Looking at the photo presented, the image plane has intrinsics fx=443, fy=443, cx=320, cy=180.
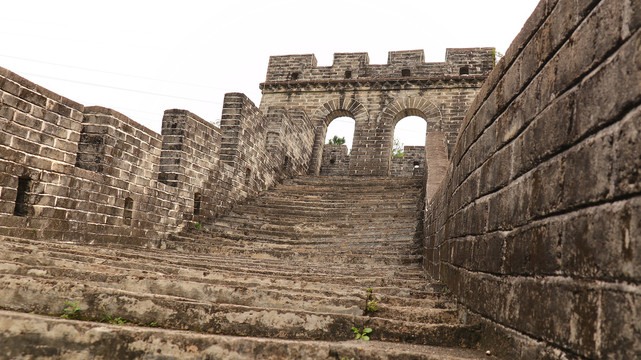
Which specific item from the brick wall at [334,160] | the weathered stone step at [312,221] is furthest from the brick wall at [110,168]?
the brick wall at [334,160]

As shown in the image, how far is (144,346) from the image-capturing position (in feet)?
7.92

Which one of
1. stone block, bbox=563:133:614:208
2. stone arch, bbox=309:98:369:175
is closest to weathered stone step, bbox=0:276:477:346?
stone block, bbox=563:133:614:208

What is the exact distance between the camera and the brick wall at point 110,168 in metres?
5.35

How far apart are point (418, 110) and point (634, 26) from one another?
16.5 metres

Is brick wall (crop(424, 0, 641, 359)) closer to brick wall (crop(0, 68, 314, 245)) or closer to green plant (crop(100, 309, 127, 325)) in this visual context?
green plant (crop(100, 309, 127, 325))

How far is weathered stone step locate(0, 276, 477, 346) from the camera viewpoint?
2795 mm

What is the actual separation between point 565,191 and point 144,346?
221 centimetres

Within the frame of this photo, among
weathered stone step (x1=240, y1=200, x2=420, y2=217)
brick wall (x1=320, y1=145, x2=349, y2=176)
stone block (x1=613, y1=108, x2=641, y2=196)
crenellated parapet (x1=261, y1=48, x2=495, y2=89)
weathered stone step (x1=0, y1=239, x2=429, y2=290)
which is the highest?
crenellated parapet (x1=261, y1=48, x2=495, y2=89)

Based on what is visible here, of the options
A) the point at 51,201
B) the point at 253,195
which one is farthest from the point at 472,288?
the point at 253,195

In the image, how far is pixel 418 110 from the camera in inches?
687

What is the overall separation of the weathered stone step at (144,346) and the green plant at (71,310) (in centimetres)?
29

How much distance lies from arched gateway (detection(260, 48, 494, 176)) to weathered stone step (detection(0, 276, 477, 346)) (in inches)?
539

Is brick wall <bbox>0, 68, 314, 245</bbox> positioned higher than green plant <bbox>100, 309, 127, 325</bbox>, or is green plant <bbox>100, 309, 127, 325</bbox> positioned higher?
brick wall <bbox>0, 68, 314, 245</bbox>

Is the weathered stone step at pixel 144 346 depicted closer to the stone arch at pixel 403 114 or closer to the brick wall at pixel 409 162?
the stone arch at pixel 403 114
